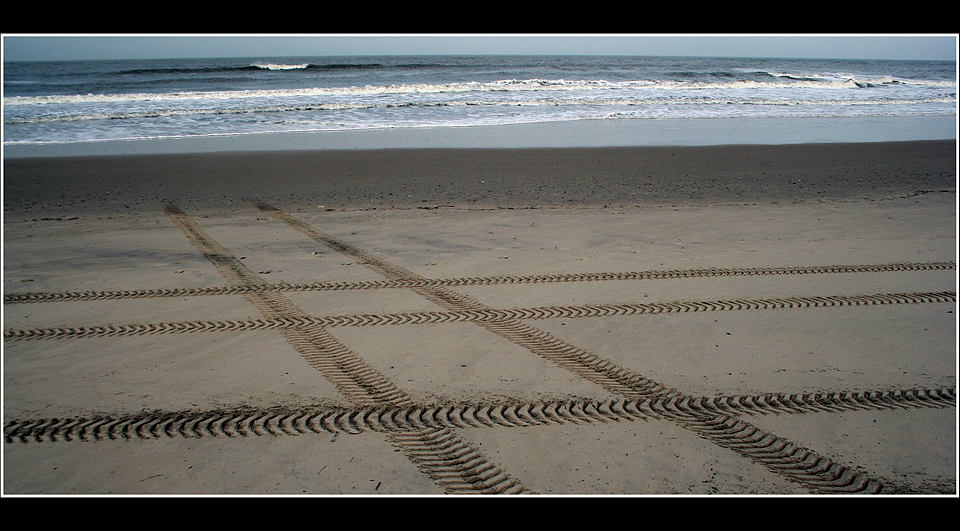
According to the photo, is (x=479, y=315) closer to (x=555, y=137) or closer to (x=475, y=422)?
(x=475, y=422)

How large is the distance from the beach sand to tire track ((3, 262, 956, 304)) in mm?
32

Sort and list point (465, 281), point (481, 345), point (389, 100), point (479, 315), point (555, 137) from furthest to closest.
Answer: point (389, 100), point (555, 137), point (465, 281), point (479, 315), point (481, 345)

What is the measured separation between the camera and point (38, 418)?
3.25 m

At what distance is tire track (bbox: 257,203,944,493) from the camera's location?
2.77 m

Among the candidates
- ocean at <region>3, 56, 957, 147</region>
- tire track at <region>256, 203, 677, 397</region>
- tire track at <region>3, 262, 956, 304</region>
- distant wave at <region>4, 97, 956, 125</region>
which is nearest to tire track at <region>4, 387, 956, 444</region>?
tire track at <region>256, 203, 677, 397</region>

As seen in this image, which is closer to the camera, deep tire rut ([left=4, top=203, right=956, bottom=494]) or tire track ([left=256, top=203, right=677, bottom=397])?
deep tire rut ([left=4, top=203, right=956, bottom=494])

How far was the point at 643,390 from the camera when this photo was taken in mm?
3496

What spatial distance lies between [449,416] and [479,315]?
1.44 metres

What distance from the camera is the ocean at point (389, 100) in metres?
16.8

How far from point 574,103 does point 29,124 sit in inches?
675

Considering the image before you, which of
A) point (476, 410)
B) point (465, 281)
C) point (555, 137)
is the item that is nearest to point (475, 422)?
point (476, 410)

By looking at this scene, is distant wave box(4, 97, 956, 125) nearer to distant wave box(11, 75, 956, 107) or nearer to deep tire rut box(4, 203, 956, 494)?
distant wave box(11, 75, 956, 107)

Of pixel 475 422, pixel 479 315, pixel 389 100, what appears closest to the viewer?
pixel 475 422

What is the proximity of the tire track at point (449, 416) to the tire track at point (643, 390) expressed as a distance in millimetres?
40
